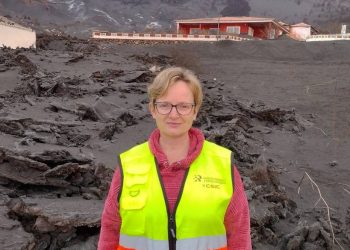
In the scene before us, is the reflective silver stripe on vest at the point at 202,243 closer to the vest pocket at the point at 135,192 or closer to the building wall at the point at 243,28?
the vest pocket at the point at 135,192

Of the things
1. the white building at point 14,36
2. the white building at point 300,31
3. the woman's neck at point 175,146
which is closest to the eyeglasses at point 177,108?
the woman's neck at point 175,146

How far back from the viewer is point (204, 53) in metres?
25.0

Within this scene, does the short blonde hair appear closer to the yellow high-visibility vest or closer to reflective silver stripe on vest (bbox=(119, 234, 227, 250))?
the yellow high-visibility vest

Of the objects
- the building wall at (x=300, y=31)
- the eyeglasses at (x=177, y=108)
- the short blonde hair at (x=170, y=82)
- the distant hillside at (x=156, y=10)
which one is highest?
the distant hillside at (x=156, y=10)

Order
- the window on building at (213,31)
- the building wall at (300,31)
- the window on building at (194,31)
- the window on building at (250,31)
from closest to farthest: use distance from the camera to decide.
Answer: the window on building at (213,31)
the window on building at (194,31)
the window on building at (250,31)
the building wall at (300,31)

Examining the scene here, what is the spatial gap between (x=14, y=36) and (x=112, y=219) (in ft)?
70.2

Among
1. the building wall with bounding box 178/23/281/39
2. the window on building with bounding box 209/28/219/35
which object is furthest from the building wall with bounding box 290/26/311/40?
the window on building with bounding box 209/28/219/35

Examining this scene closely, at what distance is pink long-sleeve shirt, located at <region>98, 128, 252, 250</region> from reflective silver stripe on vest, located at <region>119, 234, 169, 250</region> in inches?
3.6

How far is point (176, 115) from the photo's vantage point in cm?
→ 216

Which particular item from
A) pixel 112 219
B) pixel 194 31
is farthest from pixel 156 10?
pixel 112 219

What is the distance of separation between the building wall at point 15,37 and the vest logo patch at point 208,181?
66.5 feet

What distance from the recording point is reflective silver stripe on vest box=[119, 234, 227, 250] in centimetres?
210

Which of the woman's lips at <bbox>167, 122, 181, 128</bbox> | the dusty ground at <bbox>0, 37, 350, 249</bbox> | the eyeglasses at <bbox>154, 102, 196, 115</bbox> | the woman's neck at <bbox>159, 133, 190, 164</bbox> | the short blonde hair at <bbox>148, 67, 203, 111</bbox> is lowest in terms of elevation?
the dusty ground at <bbox>0, 37, 350, 249</bbox>

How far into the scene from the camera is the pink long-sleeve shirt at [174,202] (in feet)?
6.97
